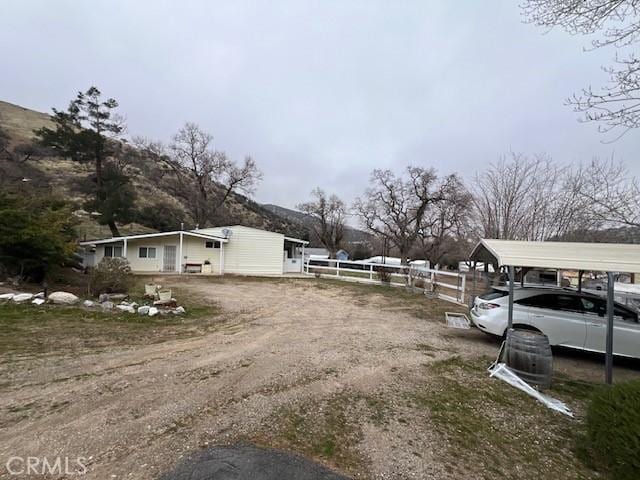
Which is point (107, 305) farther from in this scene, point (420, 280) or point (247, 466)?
point (420, 280)

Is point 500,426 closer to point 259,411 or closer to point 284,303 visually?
point 259,411

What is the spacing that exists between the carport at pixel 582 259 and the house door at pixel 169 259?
21.5 metres

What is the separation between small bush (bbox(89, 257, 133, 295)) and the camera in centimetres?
1002

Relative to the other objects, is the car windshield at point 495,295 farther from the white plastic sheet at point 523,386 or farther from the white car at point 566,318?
the white plastic sheet at point 523,386

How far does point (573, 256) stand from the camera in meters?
4.91

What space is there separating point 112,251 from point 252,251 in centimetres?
984

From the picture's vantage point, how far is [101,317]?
24.4ft

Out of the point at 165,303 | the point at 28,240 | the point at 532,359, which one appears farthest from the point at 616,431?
the point at 28,240

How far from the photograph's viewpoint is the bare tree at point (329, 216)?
48.1m

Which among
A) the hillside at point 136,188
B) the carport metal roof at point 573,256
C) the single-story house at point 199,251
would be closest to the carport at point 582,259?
the carport metal roof at point 573,256

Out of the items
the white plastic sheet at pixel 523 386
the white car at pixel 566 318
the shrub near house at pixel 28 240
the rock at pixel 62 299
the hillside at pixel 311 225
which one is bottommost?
the white plastic sheet at pixel 523 386

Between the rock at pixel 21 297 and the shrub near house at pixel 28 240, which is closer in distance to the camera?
the rock at pixel 21 297

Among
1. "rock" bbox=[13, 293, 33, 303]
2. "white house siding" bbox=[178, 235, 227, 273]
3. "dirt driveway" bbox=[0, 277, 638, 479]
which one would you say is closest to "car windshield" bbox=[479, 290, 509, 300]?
"dirt driveway" bbox=[0, 277, 638, 479]

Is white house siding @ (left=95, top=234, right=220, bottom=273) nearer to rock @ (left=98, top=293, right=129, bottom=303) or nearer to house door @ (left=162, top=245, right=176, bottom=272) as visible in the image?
house door @ (left=162, top=245, right=176, bottom=272)
